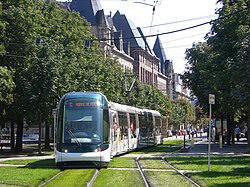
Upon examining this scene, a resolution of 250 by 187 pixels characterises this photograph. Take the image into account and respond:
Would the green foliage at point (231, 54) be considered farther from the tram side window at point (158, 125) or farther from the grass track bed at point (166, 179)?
the tram side window at point (158, 125)

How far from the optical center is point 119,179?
1816 centimetres

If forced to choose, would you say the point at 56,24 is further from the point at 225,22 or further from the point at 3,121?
the point at 225,22

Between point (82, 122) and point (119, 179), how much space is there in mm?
4767

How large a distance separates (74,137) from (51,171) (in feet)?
5.49

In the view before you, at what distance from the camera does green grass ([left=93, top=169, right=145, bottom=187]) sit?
16609 millimetres

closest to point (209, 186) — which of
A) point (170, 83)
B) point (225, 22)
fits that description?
point (225, 22)

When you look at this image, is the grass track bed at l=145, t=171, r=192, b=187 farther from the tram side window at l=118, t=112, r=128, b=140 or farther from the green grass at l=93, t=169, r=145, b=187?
the tram side window at l=118, t=112, r=128, b=140

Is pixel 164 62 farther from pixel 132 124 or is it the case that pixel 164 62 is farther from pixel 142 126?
pixel 132 124

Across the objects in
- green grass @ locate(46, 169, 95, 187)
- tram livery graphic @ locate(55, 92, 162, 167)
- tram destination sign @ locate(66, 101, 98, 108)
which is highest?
tram destination sign @ locate(66, 101, 98, 108)

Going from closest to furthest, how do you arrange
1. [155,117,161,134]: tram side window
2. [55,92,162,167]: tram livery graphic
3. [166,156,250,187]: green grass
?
[166,156,250,187]: green grass → [55,92,162,167]: tram livery graphic → [155,117,161,134]: tram side window

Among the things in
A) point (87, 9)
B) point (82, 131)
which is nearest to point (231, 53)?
point (82, 131)

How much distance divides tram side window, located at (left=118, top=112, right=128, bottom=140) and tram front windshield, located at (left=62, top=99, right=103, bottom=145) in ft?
27.8

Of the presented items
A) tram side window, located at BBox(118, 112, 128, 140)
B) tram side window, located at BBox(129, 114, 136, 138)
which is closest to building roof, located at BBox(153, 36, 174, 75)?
tram side window, located at BBox(129, 114, 136, 138)

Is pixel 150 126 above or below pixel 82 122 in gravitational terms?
above
